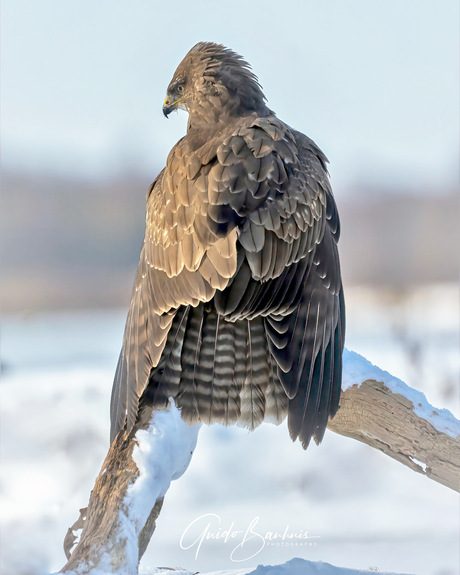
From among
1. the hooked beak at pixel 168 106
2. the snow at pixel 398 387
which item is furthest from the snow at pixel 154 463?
the hooked beak at pixel 168 106

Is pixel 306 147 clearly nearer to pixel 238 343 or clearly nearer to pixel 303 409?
pixel 238 343

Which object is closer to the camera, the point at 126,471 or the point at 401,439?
the point at 126,471

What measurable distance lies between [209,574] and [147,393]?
118 cm

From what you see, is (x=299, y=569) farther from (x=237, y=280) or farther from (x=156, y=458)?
(x=237, y=280)

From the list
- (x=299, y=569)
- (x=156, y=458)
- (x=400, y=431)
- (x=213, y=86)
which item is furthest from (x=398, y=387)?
(x=213, y=86)

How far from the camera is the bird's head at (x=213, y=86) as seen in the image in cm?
367

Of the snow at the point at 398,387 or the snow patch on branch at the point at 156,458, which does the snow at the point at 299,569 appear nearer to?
the snow patch on branch at the point at 156,458

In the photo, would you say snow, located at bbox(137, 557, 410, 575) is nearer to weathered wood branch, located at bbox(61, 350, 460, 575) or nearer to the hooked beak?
weathered wood branch, located at bbox(61, 350, 460, 575)

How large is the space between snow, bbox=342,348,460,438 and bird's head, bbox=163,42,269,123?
5.07 ft

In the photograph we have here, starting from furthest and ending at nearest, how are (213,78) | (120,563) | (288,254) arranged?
(213,78)
(288,254)
(120,563)

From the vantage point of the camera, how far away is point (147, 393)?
3533 mm

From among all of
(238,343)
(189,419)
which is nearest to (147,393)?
(189,419)

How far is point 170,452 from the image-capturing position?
349cm

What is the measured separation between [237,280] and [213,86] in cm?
120
